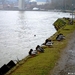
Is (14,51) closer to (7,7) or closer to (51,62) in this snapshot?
(51,62)

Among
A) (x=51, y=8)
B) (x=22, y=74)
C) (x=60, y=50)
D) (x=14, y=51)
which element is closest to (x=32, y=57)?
(x=60, y=50)

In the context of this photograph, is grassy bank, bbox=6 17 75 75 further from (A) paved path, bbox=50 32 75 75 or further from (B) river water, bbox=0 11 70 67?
(B) river water, bbox=0 11 70 67

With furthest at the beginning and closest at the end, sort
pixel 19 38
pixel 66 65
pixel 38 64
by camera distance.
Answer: pixel 19 38
pixel 38 64
pixel 66 65

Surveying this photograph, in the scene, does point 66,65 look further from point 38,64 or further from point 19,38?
point 19,38

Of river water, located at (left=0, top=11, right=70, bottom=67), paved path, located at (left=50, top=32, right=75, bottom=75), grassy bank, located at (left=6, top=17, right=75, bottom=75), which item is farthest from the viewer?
river water, located at (left=0, top=11, right=70, bottom=67)

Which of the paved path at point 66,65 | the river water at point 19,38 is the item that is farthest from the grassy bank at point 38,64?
the river water at point 19,38

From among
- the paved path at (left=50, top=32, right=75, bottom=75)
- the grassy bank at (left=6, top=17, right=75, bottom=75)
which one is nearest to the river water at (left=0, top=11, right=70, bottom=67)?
the grassy bank at (left=6, top=17, right=75, bottom=75)

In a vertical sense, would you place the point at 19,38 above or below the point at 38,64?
below

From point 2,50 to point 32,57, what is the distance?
21.6 ft

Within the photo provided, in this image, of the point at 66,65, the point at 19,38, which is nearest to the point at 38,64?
the point at 66,65

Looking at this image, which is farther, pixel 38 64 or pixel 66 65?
pixel 38 64

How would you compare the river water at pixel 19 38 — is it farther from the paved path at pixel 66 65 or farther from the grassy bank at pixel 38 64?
the paved path at pixel 66 65

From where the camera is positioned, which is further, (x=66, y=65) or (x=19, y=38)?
(x=19, y=38)

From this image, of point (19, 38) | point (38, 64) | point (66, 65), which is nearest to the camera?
point (66, 65)
